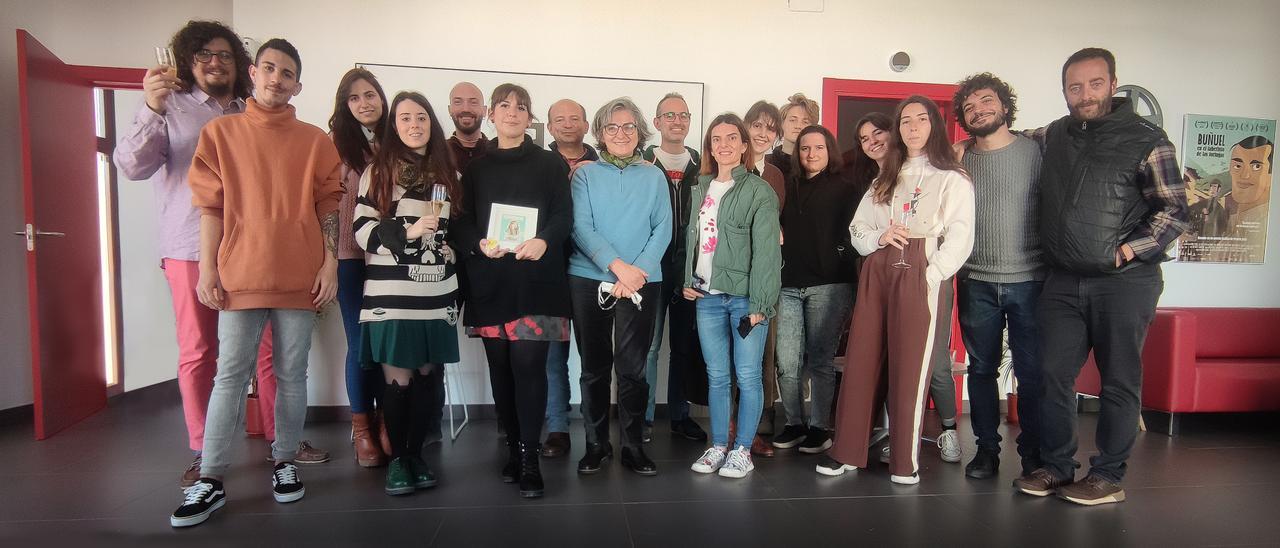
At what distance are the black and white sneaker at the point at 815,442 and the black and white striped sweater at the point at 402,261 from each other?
1881mm

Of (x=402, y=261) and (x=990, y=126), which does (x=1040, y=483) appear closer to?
(x=990, y=126)

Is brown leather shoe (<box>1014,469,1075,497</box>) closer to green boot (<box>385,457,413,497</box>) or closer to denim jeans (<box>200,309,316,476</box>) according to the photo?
green boot (<box>385,457,413,497</box>)

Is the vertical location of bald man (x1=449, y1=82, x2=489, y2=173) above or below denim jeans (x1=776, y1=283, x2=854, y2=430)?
above

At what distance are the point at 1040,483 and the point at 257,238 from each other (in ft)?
10.6

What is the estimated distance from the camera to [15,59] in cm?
349

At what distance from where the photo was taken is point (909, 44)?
3965 millimetres

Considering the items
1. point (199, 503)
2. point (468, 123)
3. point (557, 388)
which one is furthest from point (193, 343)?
point (468, 123)

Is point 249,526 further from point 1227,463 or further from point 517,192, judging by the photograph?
point 1227,463

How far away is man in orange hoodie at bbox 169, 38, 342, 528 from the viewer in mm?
2154

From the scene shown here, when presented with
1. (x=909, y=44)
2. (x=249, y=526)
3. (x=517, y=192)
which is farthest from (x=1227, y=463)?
(x=249, y=526)

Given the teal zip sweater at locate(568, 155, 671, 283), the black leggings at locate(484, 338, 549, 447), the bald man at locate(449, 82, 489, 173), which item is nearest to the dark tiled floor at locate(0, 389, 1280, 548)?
the black leggings at locate(484, 338, 549, 447)

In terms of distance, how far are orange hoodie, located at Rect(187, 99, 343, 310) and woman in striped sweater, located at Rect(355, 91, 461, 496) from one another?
0.68ft

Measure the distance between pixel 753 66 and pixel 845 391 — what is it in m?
2.19

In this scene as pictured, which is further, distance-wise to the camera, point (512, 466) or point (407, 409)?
point (512, 466)
